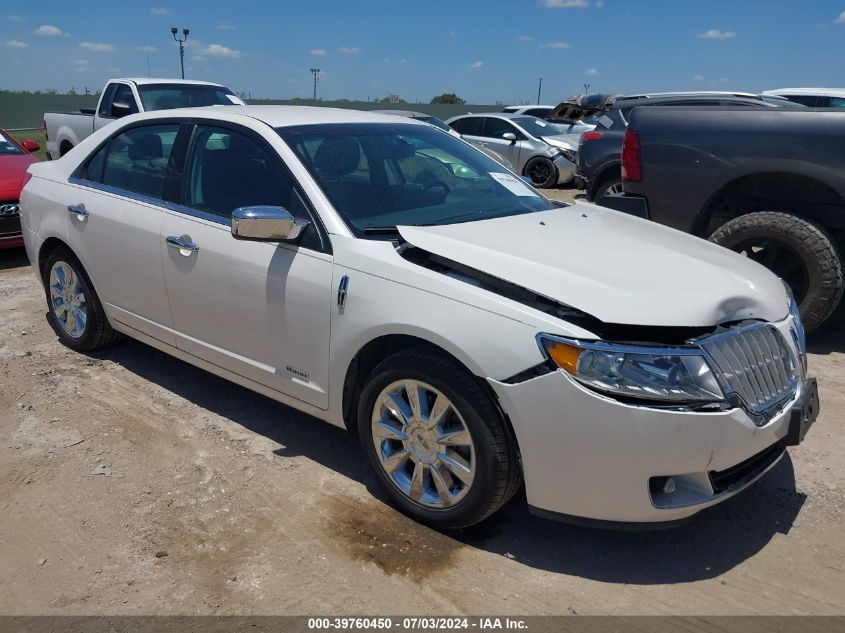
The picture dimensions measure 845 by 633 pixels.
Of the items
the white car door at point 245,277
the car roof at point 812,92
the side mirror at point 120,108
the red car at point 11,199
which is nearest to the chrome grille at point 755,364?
the white car door at point 245,277

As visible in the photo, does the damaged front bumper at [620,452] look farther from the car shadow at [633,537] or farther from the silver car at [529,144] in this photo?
the silver car at [529,144]

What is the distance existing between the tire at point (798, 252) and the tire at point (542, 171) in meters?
9.47

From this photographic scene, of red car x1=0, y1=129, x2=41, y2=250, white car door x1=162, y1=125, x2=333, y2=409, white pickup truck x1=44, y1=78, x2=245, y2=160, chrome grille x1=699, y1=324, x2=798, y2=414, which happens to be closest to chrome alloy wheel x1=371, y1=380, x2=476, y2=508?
white car door x1=162, y1=125, x2=333, y2=409

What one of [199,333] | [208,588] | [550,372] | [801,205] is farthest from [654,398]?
[801,205]

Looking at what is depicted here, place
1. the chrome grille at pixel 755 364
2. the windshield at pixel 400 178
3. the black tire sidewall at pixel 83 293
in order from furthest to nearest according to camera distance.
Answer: the black tire sidewall at pixel 83 293 → the windshield at pixel 400 178 → the chrome grille at pixel 755 364

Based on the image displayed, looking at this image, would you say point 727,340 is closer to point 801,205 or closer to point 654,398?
point 654,398

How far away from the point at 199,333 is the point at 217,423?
22.1 inches

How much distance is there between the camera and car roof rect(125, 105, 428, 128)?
12.7ft

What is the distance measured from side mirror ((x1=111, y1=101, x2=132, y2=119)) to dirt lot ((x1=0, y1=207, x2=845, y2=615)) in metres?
7.57

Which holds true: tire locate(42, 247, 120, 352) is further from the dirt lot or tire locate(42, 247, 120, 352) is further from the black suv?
the black suv

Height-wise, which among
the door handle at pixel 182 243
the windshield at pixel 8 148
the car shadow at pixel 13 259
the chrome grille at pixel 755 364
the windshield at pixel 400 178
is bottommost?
the car shadow at pixel 13 259

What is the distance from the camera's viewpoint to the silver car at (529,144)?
14.6 m

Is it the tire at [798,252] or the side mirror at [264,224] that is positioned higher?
the side mirror at [264,224]

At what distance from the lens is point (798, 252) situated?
5.07 metres
